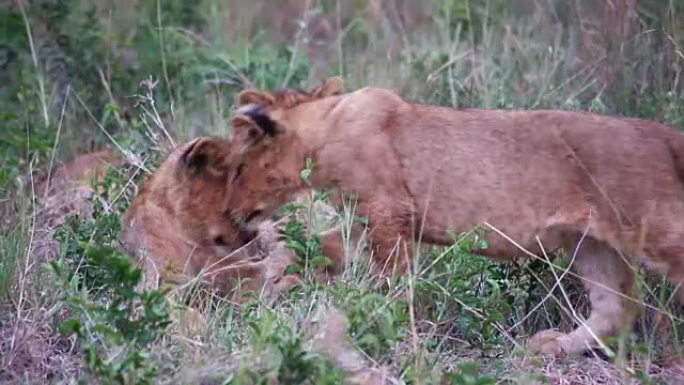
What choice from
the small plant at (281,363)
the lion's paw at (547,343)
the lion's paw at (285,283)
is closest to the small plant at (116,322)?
the small plant at (281,363)

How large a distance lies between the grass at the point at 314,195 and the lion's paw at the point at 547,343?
0.08 m

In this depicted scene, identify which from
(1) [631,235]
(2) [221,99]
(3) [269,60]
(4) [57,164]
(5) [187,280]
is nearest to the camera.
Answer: (1) [631,235]

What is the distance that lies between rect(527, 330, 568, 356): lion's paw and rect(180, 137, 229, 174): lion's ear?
1532 mm

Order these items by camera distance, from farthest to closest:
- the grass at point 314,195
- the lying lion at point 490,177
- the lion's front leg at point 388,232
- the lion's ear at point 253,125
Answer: the lion's ear at point 253,125 < the lion's front leg at point 388,232 < the lying lion at point 490,177 < the grass at point 314,195

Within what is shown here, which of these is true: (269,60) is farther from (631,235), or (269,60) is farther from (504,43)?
(631,235)

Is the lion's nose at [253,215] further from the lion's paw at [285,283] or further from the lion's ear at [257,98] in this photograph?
the lion's ear at [257,98]

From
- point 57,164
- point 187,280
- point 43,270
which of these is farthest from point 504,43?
Result: point 43,270

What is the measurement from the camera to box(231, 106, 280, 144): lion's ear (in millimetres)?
5621

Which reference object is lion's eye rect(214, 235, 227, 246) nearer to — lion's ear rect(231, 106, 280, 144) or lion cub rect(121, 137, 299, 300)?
lion cub rect(121, 137, 299, 300)

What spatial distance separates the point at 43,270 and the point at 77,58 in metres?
3.18

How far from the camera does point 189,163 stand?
5691 millimetres

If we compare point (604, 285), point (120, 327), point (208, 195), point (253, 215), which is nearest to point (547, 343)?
point (604, 285)

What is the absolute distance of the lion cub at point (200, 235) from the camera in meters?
5.69

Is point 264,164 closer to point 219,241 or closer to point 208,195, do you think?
point 208,195
